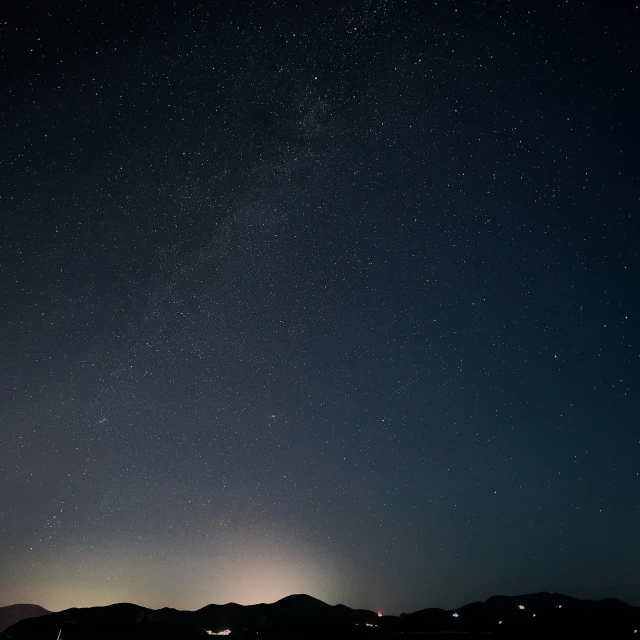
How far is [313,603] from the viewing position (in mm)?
193875

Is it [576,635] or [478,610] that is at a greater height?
[576,635]

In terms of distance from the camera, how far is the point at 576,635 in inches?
1635

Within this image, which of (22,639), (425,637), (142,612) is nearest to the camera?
(425,637)

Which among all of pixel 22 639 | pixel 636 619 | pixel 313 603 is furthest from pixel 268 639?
pixel 313 603

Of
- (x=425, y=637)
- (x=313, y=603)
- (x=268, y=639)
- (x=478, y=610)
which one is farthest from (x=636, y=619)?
(x=313, y=603)

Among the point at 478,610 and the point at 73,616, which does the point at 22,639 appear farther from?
the point at 478,610

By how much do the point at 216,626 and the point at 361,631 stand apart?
435ft

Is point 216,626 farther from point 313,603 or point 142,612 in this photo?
point 313,603

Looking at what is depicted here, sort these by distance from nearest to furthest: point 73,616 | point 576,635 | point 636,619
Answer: point 576,635 < point 636,619 < point 73,616

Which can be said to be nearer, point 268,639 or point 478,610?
point 268,639

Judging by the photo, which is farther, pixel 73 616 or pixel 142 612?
pixel 142 612

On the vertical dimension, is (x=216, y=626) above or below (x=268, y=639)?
below

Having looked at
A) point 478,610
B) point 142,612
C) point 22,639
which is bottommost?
point 478,610

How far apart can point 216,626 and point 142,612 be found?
32814 millimetres
